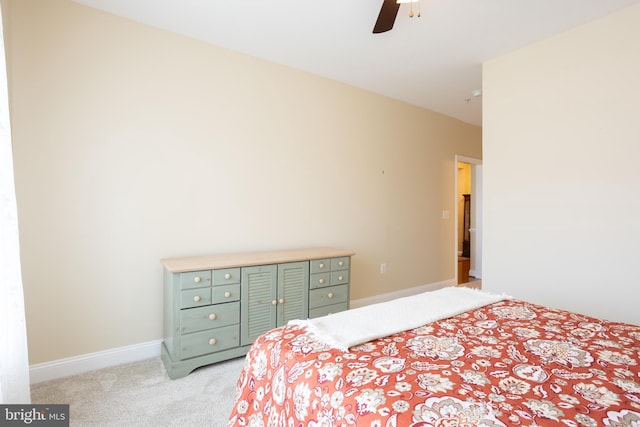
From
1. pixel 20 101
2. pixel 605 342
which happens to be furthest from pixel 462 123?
pixel 20 101

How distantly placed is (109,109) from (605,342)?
317cm

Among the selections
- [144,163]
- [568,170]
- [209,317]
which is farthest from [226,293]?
[568,170]

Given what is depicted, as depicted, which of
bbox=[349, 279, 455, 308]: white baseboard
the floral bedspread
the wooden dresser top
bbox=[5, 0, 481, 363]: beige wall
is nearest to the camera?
the floral bedspread

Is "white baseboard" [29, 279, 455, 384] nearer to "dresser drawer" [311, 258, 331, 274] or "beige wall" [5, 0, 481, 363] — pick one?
"beige wall" [5, 0, 481, 363]

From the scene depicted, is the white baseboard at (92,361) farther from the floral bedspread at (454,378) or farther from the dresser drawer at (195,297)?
the floral bedspread at (454,378)

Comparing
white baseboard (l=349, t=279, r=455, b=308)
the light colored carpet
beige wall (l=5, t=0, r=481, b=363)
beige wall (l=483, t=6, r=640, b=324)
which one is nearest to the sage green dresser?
the light colored carpet

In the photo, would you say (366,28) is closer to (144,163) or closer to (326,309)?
(144,163)

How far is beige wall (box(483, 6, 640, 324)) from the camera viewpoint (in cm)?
213

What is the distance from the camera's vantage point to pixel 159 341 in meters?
2.45

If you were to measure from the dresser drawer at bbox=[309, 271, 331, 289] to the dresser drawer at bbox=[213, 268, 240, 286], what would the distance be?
2.23ft

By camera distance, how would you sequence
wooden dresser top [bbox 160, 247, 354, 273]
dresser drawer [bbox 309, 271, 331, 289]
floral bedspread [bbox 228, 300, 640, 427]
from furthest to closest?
dresser drawer [bbox 309, 271, 331, 289] < wooden dresser top [bbox 160, 247, 354, 273] < floral bedspread [bbox 228, 300, 640, 427]

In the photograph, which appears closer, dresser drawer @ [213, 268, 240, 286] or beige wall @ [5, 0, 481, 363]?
beige wall @ [5, 0, 481, 363]

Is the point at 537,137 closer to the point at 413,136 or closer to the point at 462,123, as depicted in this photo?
the point at 413,136

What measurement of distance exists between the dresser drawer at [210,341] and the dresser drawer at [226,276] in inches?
13.5
